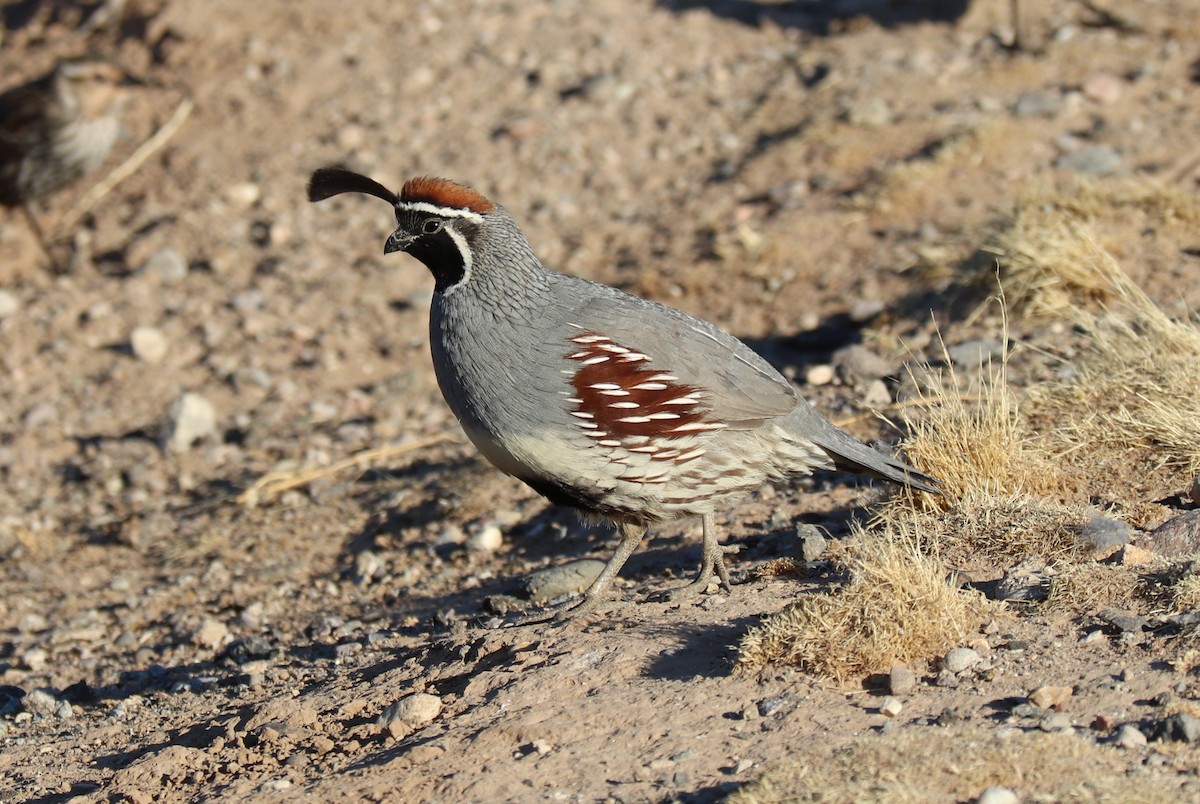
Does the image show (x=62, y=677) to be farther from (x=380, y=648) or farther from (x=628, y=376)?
(x=628, y=376)

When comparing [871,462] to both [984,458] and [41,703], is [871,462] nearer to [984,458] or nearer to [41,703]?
[984,458]

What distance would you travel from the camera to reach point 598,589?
15.0 feet

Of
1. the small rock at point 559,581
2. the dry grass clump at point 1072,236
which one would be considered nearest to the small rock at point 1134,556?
the dry grass clump at point 1072,236

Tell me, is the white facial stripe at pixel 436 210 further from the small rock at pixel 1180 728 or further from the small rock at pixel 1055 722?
the small rock at pixel 1180 728

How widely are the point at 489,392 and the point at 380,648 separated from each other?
1099 millimetres

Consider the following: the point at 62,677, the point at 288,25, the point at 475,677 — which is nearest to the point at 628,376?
the point at 475,677

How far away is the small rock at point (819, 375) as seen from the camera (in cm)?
617

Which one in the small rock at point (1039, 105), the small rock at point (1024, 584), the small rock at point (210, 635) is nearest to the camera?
the small rock at point (1024, 584)

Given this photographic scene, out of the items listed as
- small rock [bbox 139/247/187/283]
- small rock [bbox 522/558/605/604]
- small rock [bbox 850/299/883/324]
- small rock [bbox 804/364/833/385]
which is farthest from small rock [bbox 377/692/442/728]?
small rock [bbox 139/247/187/283]

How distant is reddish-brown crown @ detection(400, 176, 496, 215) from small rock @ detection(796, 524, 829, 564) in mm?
1586

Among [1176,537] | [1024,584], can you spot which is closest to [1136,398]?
[1176,537]

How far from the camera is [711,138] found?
877cm

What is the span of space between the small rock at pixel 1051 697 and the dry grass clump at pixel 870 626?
32 centimetres

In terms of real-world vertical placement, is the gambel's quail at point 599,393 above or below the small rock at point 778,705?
above
